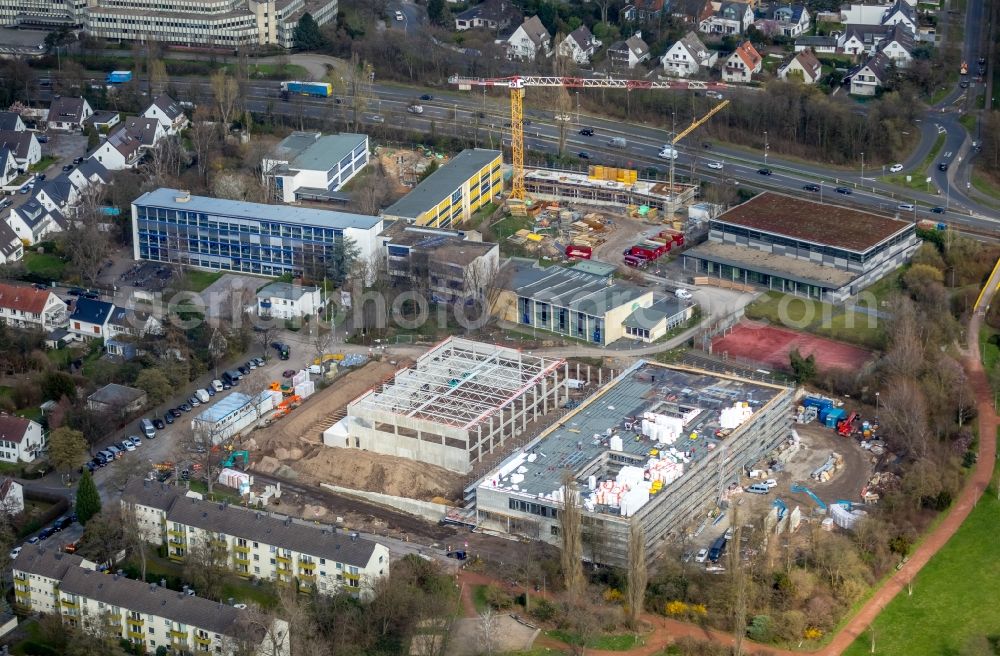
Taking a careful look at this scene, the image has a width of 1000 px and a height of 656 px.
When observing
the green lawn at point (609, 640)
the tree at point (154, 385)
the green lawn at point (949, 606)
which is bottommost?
the green lawn at point (949, 606)

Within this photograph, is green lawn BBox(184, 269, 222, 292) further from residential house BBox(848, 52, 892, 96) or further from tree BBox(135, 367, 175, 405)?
residential house BBox(848, 52, 892, 96)

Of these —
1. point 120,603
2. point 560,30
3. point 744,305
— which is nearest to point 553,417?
point 744,305

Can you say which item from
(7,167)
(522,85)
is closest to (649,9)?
(522,85)

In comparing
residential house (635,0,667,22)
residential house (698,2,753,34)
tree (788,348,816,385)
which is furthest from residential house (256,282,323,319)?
residential house (635,0,667,22)

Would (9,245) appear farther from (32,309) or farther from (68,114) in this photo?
(68,114)

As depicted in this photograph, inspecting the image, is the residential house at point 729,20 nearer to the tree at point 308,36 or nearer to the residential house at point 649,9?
the residential house at point 649,9

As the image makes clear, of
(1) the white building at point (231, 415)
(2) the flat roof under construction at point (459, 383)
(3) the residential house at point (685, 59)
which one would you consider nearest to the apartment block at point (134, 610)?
(1) the white building at point (231, 415)
